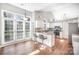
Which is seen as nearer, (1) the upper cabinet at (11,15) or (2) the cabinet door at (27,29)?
(1) the upper cabinet at (11,15)

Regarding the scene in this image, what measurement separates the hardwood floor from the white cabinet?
18 centimetres

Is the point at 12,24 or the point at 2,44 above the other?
the point at 12,24

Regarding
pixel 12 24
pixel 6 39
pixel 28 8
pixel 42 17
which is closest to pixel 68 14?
pixel 42 17

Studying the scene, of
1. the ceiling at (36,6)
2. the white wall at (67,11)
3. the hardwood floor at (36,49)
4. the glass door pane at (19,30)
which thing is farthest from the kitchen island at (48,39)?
the ceiling at (36,6)

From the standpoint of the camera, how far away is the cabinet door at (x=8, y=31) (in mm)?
2680

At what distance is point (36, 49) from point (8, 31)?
0.81 m

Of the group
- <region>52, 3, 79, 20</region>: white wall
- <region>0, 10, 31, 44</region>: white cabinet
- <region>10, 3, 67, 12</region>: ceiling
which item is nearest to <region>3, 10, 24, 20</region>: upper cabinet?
<region>0, 10, 31, 44</region>: white cabinet

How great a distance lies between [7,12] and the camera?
8.68ft

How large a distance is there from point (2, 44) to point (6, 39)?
0.15 m

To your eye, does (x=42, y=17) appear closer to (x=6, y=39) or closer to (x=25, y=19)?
(x=25, y=19)

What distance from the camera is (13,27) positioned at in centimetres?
273

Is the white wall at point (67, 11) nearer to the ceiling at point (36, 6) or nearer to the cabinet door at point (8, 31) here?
the ceiling at point (36, 6)

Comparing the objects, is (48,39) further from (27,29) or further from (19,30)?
(19,30)

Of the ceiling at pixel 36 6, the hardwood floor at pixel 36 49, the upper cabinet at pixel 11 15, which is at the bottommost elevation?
the hardwood floor at pixel 36 49
